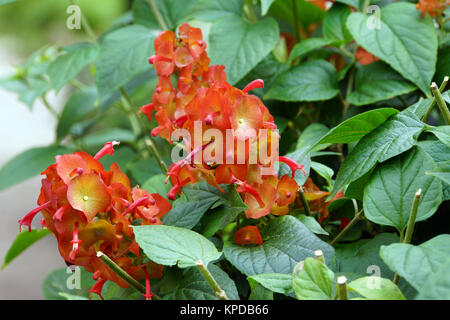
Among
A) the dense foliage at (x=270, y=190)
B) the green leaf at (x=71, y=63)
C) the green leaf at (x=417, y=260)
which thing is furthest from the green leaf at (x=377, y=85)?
the green leaf at (x=71, y=63)

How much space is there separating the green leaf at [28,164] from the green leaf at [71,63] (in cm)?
12

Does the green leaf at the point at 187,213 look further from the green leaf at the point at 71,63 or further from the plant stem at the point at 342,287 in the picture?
the green leaf at the point at 71,63

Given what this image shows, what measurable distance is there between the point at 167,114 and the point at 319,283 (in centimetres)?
19

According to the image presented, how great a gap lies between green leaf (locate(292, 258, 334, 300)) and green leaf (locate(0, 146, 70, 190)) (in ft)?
1.60

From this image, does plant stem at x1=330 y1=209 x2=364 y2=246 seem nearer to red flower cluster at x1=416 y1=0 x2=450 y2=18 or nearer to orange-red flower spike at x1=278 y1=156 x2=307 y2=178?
orange-red flower spike at x1=278 y1=156 x2=307 y2=178

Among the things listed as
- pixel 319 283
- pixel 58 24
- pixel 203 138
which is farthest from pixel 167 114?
pixel 58 24

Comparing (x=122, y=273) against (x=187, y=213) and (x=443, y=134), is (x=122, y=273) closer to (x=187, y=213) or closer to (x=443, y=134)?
(x=187, y=213)

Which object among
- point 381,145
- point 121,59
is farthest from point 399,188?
point 121,59

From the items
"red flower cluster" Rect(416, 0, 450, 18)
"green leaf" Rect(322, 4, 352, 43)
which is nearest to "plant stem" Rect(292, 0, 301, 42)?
"green leaf" Rect(322, 4, 352, 43)

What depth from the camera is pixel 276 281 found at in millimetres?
292

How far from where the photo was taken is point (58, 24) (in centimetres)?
270

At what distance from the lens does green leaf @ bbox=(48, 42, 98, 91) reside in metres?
0.60

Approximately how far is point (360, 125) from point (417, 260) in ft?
0.37

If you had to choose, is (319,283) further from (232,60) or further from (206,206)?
(232,60)
